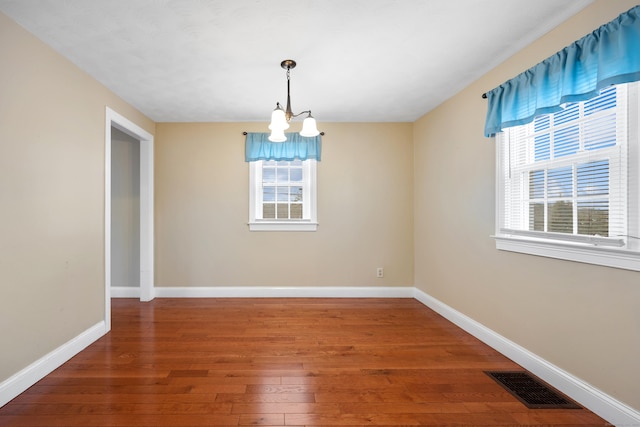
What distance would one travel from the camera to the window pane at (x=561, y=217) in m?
1.96

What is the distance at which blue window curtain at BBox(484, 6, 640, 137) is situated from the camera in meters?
1.50

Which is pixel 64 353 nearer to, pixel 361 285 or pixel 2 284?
A: pixel 2 284

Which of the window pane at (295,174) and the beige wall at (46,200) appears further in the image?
the window pane at (295,174)

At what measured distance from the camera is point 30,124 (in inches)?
80.0

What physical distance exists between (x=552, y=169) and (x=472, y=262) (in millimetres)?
1142

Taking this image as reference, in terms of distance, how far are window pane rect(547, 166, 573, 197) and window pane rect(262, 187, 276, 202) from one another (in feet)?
10.2

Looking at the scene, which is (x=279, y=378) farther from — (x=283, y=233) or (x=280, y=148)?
(x=280, y=148)

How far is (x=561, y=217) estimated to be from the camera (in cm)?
202

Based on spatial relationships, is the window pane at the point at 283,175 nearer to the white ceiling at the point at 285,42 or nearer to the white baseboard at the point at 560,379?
the white ceiling at the point at 285,42

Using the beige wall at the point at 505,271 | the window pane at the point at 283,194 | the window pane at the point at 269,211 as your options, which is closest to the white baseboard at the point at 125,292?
the window pane at the point at 269,211

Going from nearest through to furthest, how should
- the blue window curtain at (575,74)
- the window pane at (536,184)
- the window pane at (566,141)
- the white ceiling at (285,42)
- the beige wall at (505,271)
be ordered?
1. the blue window curtain at (575,74)
2. the beige wall at (505,271)
3. the white ceiling at (285,42)
4. the window pane at (566,141)
5. the window pane at (536,184)

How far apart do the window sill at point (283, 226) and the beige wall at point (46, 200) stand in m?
1.76

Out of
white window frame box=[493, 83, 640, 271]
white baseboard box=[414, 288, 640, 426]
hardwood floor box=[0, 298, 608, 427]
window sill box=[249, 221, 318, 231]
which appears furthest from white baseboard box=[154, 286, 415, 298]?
white window frame box=[493, 83, 640, 271]

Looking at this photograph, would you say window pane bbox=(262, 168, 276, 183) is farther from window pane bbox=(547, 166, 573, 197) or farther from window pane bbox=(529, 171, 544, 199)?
window pane bbox=(547, 166, 573, 197)
